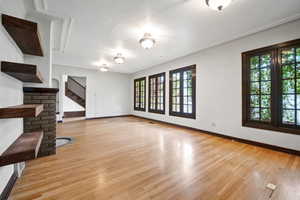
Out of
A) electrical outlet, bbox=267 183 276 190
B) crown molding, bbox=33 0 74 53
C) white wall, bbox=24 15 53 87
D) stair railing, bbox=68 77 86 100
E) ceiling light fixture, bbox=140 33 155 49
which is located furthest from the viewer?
stair railing, bbox=68 77 86 100

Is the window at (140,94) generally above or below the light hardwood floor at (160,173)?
above

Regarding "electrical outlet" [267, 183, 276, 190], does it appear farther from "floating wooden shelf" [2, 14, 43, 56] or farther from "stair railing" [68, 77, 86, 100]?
"stair railing" [68, 77, 86, 100]

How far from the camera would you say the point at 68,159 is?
7.77ft

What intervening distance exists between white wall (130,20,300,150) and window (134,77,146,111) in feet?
9.95

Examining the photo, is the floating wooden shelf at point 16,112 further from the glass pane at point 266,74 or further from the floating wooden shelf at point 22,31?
the glass pane at point 266,74

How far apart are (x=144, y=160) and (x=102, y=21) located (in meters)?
2.83

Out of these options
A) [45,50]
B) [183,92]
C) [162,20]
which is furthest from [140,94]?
[45,50]

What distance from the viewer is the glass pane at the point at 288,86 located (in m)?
2.64

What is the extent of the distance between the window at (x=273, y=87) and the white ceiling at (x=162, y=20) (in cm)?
62

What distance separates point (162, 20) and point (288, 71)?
9.27 ft

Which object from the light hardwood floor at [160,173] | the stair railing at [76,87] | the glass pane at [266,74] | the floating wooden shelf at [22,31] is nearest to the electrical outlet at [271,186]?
the light hardwood floor at [160,173]

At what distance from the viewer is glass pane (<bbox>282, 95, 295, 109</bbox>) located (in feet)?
8.69

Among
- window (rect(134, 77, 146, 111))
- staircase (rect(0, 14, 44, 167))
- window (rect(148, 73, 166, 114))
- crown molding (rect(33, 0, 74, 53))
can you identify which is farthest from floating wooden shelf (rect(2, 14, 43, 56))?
window (rect(134, 77, 146, 111))

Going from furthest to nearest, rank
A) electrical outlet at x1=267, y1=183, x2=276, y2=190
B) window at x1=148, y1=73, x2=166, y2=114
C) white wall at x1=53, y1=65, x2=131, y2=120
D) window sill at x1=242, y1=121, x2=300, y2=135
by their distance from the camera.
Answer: white wall at x1=53, y1=65, x2=131, y2=120, window at x1=148, y1=73, x2=166, y2=114, window sill at x1=242, y1=121, x2=300, y2=135, electrical outlet at x1=267, y1=183, x2=276, y2=190
